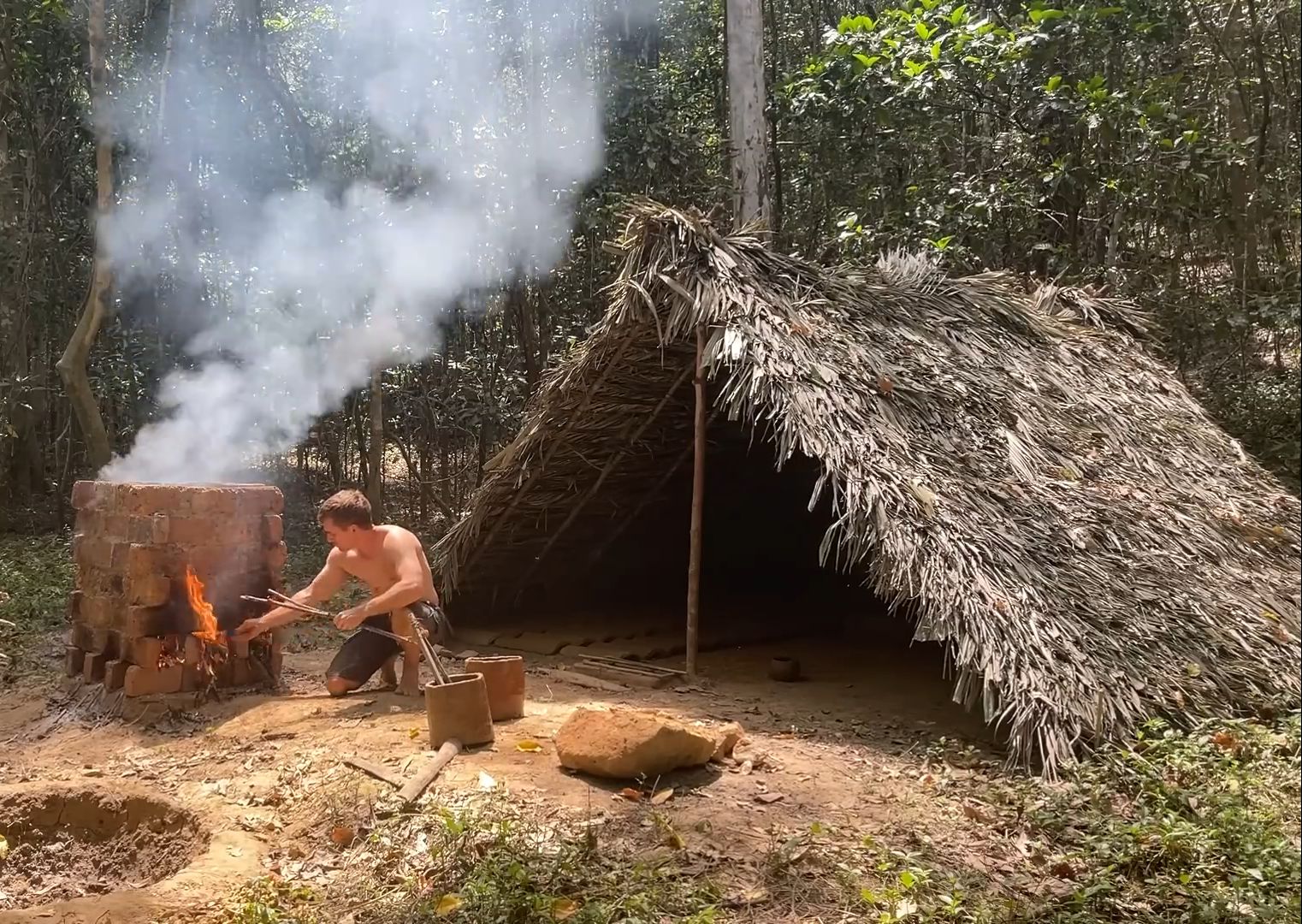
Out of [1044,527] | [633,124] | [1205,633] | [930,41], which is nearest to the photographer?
[1205,633]

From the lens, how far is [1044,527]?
180 inches

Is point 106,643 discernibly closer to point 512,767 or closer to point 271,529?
point 271,529

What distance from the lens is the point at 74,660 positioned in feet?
18.0

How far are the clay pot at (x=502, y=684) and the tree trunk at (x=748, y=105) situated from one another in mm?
5761

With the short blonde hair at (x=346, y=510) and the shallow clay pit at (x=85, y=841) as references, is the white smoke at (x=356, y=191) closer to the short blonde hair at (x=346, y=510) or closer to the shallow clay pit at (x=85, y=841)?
the short blonde hair at (x=346, y=510)

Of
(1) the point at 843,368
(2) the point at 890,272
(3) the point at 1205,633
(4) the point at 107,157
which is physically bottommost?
(3) the point at 1205,633

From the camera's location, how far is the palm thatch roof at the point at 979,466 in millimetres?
4078

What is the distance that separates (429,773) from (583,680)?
225 centimetres

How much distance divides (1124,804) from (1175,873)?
418 mm

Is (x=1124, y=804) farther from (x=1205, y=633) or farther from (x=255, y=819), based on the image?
(x=255, y=819)

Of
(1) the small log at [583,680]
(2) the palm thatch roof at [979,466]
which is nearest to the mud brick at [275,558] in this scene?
(2) the palm thatch roof at [979,466]

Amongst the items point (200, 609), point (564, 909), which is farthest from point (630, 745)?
point (200, 609)

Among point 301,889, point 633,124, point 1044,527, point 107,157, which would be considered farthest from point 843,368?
point 107,157

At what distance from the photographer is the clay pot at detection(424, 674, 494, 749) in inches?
160
